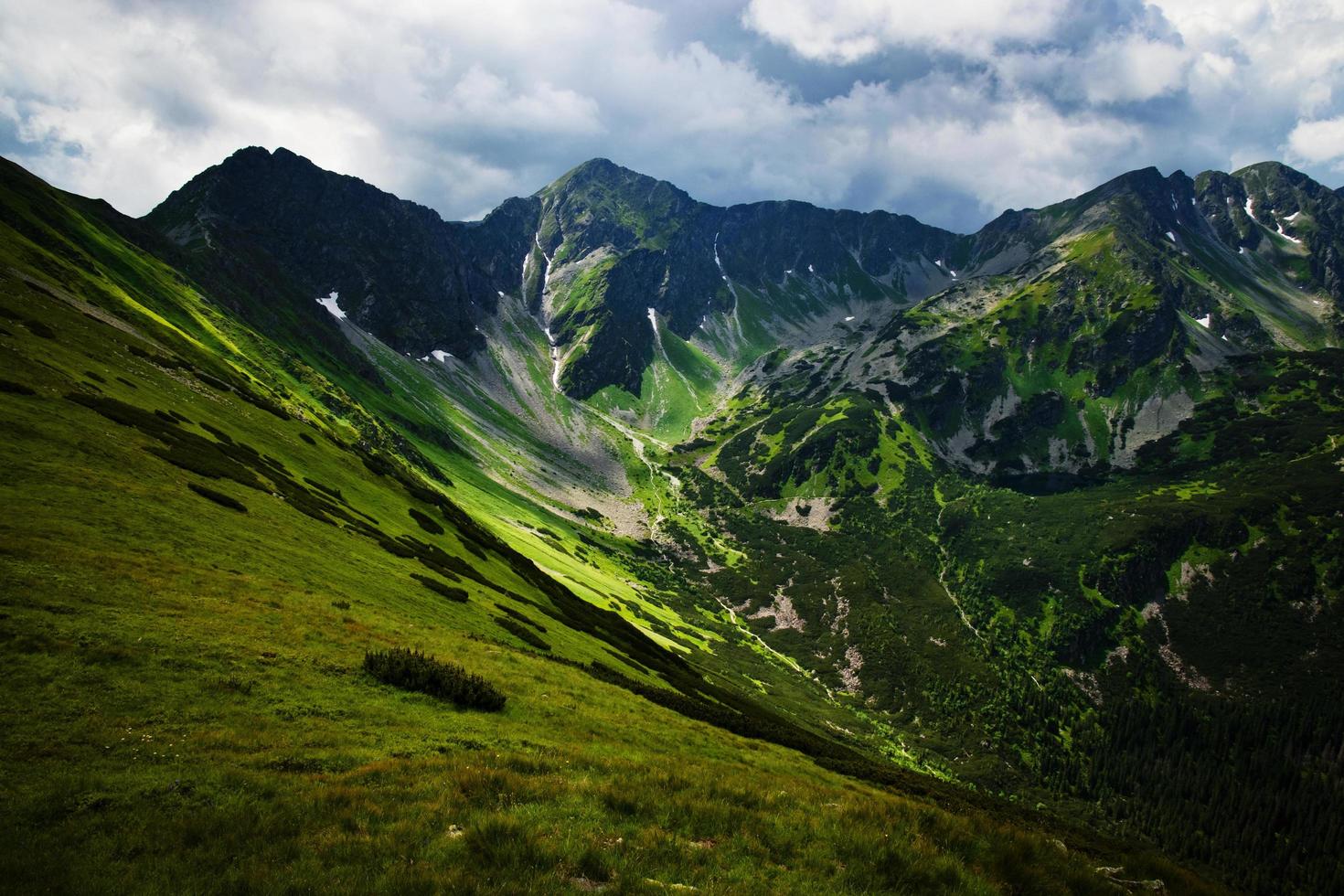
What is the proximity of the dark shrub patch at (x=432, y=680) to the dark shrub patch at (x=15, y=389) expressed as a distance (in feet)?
117

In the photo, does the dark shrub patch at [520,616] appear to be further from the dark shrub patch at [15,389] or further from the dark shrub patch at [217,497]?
the dark shrub patch at [15,389]

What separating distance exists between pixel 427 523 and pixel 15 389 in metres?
36.7

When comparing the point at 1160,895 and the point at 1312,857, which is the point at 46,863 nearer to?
the point at 1160,895

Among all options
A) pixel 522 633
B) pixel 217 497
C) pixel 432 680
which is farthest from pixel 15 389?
pixel 432 680

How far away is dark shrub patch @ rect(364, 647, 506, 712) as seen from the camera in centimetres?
2259

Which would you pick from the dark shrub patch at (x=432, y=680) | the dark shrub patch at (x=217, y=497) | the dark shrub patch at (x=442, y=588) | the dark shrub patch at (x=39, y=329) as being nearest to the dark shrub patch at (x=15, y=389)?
the dark shrub patch at (x=217, y=497)

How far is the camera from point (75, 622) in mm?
18703

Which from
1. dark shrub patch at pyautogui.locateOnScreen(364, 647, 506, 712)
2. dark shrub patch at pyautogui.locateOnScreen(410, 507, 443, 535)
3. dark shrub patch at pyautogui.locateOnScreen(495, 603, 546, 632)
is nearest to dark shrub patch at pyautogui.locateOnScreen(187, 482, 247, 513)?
dark shrub patch at pyautogui.locateOnScreen(495, 603, 546, 632)

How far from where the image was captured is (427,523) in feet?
231

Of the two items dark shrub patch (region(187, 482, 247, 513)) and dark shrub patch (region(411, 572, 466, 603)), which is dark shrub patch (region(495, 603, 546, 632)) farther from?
dark shrub patch (region(187, 482, 247, 513))

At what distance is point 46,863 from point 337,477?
64158 millimetres

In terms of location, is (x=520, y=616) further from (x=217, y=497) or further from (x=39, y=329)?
(x=39, y=329)

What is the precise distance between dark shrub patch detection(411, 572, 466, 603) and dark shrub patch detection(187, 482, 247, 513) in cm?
1218

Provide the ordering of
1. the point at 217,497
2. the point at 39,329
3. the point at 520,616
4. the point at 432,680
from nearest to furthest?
1. the point at 432,680
2. the point at 217,497
3. the point at 520,616
4. the point at 39,329
